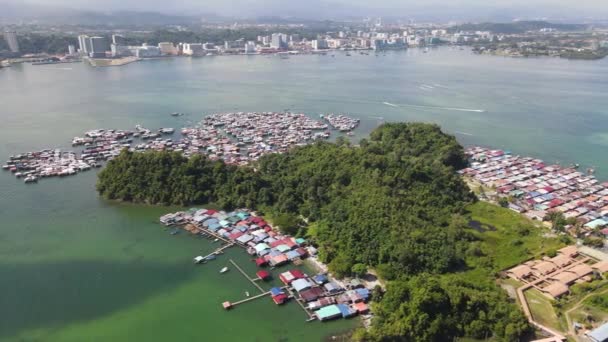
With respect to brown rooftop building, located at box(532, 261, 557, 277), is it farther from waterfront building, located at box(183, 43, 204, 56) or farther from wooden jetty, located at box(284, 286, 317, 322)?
waterfront building, located at box(183, 43, 204, 56)

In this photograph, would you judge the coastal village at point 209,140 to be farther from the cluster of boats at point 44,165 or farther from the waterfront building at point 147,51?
the waterfront building at point 147,51

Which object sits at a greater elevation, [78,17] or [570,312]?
[78,17]

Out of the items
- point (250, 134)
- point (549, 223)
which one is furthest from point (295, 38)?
point (549, 223)

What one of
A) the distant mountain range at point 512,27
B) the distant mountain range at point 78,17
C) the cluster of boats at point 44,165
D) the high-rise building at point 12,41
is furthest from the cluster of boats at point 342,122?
the distant mountain range at point 78,17

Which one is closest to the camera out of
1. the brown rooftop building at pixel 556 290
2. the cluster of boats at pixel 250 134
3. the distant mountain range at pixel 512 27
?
the brown rooftop building at pixel 556 290

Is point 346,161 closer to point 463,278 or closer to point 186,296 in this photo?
point 463,278

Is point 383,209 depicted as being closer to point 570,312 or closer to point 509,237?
point 509,237

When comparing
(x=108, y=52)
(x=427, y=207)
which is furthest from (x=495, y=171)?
(x=108, y=52)
